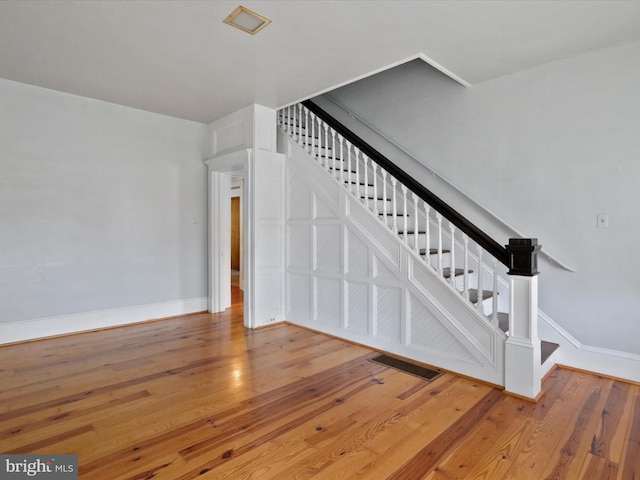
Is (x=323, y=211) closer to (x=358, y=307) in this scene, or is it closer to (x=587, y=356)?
(x=358, y=307)

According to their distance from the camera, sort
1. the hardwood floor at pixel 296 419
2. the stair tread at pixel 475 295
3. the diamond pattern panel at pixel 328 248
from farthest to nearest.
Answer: the diamond pattern panel at pixel 328 248
the stair tread at pixel 475 295
the hardwood floor at pixel 296 419

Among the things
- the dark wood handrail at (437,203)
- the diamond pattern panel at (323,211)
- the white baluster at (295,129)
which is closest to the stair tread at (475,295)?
the dark wood handrail at (437,203)

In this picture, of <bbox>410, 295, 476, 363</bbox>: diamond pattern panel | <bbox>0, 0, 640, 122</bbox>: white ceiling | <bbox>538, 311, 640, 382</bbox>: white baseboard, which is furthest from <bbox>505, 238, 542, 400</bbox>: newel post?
<bbox>0, 0, 640, 122</bbox>: white ceiling

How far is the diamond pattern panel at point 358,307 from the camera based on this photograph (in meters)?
3.74

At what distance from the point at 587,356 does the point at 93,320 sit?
510 cm

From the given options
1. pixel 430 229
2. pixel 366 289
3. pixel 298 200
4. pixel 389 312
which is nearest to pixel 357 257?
pixel 366 289

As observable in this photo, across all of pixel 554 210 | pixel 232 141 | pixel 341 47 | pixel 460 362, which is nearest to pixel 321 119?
pixel 232 141

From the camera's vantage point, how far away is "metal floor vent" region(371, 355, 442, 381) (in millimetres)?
3000

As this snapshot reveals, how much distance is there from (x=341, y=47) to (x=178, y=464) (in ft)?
10.2

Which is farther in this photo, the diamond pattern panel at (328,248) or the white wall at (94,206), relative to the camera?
the diamond pattern panel at (328,248)

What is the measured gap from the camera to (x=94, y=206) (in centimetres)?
421

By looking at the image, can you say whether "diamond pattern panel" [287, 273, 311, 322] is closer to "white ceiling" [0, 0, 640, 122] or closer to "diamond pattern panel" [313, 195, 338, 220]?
"diamond pattern panel" [313, 195, 338, 220]

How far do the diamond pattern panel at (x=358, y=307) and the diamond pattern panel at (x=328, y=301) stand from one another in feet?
0.58

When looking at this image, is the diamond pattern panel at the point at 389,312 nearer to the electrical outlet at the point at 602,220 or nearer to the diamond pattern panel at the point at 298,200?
the diamond pattern panel at the point at 298,200
